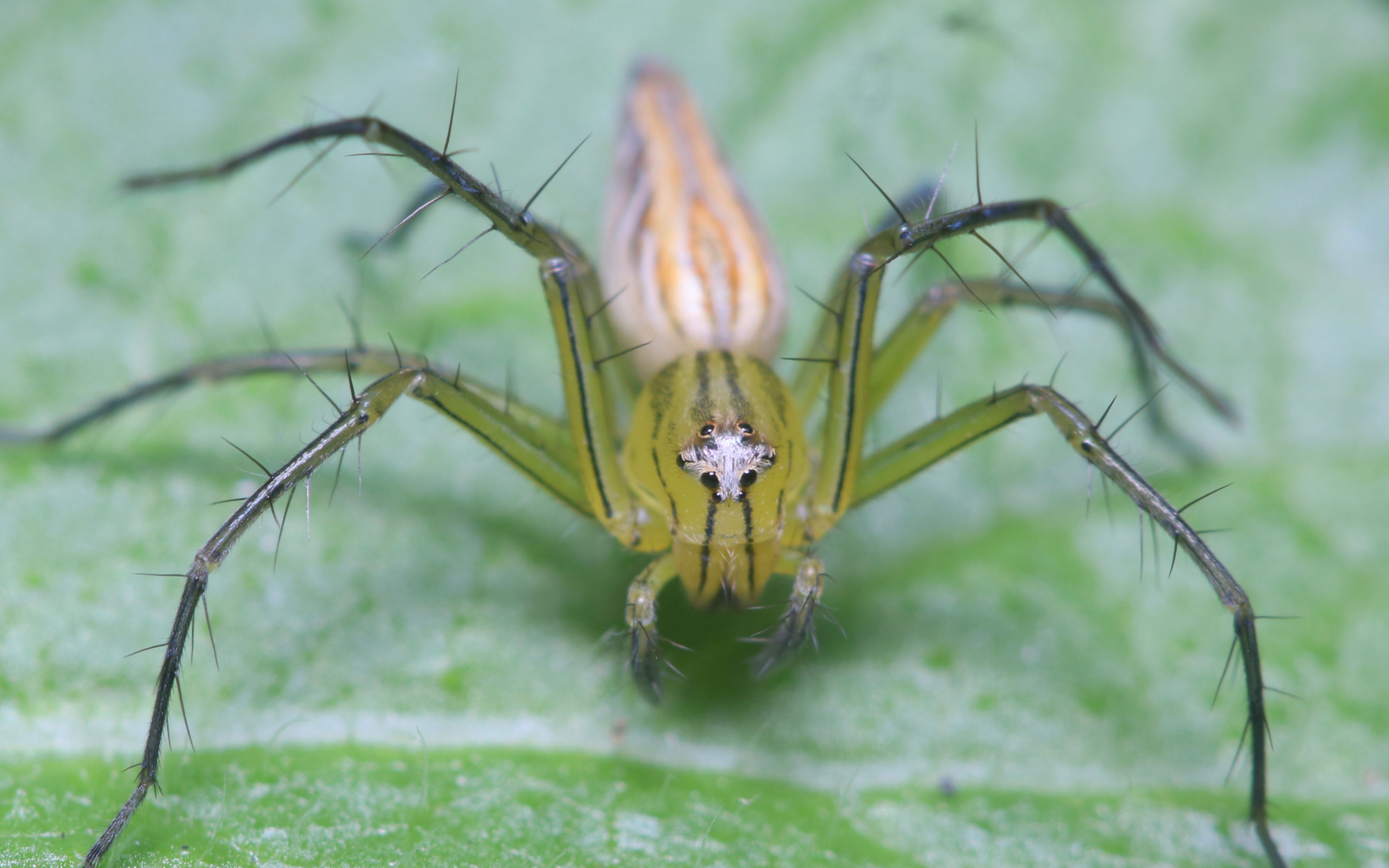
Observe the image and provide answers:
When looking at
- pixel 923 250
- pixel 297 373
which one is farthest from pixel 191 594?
pixel 923 250

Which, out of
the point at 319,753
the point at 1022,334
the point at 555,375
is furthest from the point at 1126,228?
the point at 319,753

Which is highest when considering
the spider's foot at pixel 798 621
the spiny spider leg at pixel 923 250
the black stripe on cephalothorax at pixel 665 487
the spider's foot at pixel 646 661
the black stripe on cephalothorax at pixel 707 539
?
the spiny spider leg at pixel 923 250

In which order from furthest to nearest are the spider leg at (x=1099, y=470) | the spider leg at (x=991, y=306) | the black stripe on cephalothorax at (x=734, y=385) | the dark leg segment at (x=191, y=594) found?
the spider leg at (x=991, y=306) < the black stripe on cephalothorax at (x=734, y=385) < the spider leg at (x=1099, y=470) < the dark leg segment at (x=191, y=594)

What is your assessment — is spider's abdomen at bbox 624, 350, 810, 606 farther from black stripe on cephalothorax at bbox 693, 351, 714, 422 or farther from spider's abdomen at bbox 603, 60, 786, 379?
spider's abdomen at bbox 603, 60, 786, 379

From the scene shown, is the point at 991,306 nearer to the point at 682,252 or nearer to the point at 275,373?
the point at 682,252

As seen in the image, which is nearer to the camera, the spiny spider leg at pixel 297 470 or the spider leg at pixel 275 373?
the spiny spider leg at pixel 297 470

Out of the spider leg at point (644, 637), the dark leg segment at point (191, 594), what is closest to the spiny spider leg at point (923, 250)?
the spider leg at point (644, 637)

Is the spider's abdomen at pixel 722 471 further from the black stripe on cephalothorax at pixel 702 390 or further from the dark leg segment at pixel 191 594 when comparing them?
the dark leg segment at pixel 191 594

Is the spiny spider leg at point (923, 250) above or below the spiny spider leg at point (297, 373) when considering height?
above
